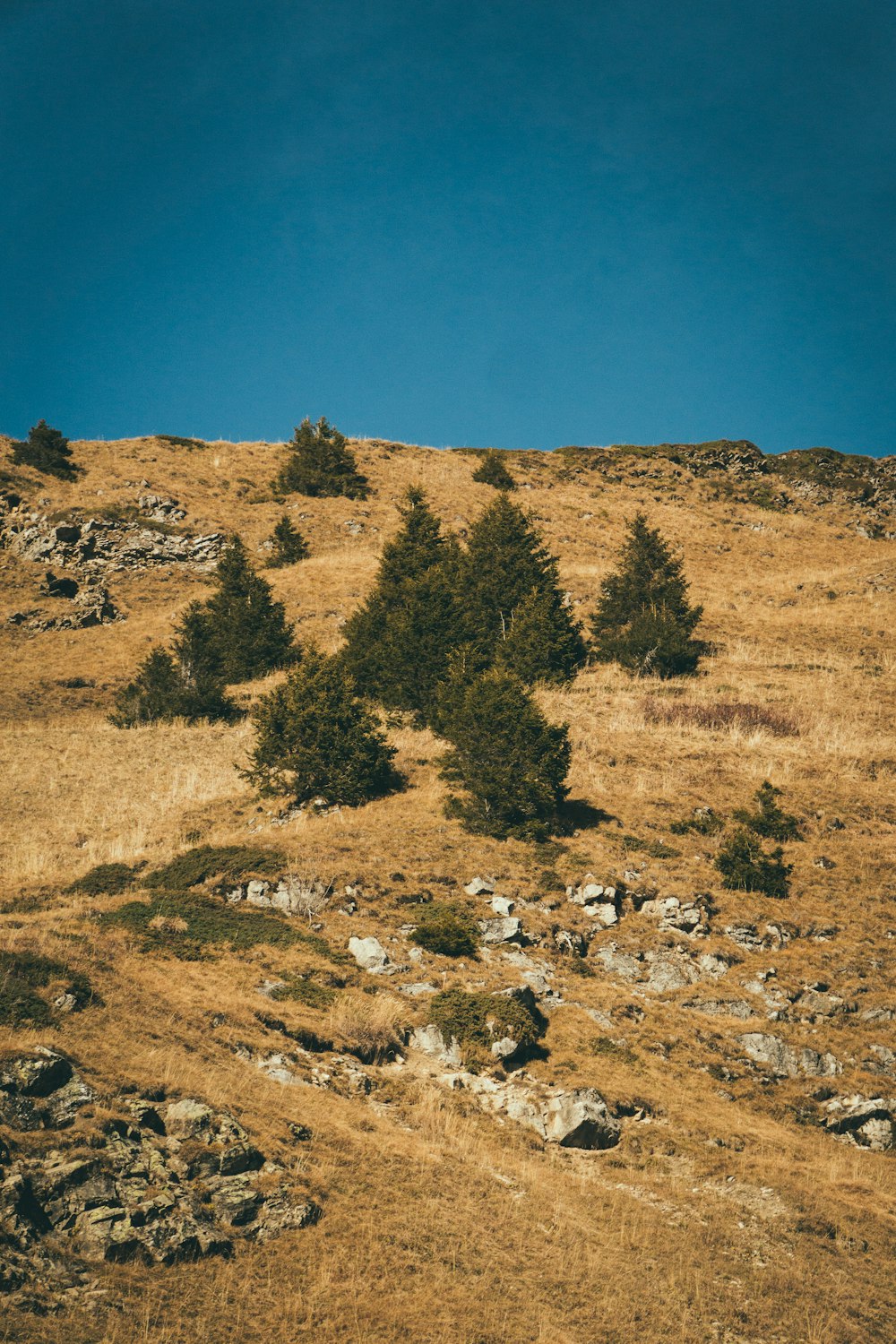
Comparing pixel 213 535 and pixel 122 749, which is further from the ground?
pixel 213 535

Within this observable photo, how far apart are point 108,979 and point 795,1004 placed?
14.3 meters

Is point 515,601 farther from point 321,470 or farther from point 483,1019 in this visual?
point 321,470

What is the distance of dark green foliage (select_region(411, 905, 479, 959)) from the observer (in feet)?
62.4

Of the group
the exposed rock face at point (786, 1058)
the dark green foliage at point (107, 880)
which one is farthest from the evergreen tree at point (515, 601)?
the exposed rock face at point (786, 1058)

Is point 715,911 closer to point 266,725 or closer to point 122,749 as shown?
point 266,725

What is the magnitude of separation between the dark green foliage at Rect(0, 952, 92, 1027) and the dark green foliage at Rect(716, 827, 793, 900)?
15872 mm

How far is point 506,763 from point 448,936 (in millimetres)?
6851

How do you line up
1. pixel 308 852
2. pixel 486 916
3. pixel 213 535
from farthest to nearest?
pixel 213 535
pixel 308 852
pixel 486 916

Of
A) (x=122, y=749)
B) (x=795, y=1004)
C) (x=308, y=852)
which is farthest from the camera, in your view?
(x=122, y=749)

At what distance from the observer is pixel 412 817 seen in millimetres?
25234

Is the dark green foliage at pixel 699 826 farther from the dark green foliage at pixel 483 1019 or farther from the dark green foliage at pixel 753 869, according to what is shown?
the dark green foliage at pixel 483 1019

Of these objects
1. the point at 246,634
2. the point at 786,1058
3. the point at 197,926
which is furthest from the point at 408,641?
the point at 786,1058

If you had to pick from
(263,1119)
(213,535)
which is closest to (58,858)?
(263,1119)

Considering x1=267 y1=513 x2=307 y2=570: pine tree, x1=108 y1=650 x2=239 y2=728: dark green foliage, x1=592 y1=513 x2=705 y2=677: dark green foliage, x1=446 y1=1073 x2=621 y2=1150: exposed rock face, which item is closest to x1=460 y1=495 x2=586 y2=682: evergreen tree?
x1=592 y1=513 x2=705 y2=677: dark green foliage
